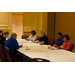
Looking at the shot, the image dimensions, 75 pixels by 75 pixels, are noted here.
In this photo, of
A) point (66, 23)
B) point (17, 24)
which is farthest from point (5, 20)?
point (66, 23)

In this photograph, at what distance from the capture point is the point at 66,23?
9094mm

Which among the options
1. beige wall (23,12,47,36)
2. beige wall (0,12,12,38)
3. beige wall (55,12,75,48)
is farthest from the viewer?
beige wall (23,12,47,36)

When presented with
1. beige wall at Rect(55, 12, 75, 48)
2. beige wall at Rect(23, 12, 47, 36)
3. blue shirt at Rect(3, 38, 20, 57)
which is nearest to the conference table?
blue shirt at Rect(3, 38, 20, 57)

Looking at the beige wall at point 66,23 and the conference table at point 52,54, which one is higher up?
the beige wall at point 66,23

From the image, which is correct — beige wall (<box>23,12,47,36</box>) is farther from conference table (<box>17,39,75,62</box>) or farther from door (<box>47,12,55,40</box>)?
conference table (<box>17,39,75,62</box>)

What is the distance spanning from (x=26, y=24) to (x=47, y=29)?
2475 millimetres

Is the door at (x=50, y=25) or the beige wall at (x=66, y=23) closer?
the beige wall at (x=66, y=23)

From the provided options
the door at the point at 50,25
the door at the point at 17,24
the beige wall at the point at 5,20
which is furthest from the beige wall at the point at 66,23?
the door at the point at 17,24

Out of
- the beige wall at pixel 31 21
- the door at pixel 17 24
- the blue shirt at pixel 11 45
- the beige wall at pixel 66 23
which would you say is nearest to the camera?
the blue shirt at pixel 11 45

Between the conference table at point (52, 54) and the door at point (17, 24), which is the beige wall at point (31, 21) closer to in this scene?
the door at point (17, 24)

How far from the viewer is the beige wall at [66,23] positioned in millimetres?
8425

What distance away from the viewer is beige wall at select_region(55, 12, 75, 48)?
27.6 ft
